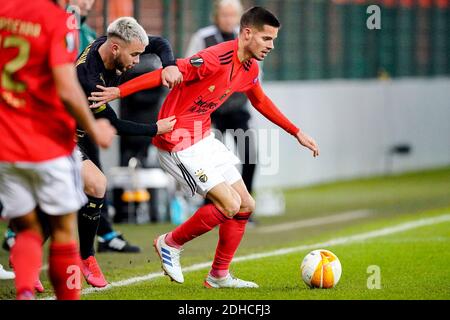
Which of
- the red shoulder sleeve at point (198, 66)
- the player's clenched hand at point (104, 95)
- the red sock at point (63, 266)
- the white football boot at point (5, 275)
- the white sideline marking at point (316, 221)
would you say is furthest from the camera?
the white sideline marking at point (316, 221)

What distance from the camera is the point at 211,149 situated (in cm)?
876

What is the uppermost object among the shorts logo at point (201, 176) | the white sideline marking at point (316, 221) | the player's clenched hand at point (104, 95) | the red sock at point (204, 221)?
the player's clenched hand at point (104, 95)

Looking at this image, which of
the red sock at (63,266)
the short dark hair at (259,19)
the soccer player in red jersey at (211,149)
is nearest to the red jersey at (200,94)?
the soccer player in red jersey at (211,149)

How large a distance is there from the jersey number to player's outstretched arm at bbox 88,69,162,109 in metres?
1.57

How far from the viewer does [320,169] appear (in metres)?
20.4

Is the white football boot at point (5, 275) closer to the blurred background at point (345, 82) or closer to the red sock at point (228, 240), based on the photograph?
the red sock at point (228, 240)

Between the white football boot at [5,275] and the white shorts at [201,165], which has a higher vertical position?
the white shorts at [201,165]

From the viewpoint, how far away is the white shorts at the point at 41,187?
650 cm

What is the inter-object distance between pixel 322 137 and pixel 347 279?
38.7 ft

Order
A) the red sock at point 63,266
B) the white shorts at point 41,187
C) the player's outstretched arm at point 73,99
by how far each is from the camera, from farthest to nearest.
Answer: the red sock at point 63,266
the white shorts at point 41,187
the player's outstretched arm at point 73,99

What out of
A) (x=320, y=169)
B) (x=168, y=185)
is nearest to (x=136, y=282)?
(x=168, y=185)

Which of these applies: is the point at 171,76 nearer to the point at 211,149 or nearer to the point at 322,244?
the point at 211,149

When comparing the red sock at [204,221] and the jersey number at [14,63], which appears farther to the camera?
the red sock at [204,221]

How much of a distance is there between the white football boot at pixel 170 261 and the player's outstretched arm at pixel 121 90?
1.19 m
